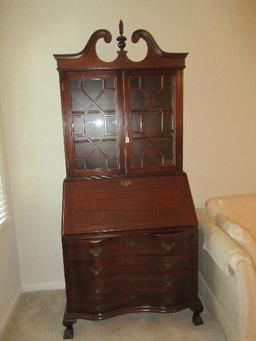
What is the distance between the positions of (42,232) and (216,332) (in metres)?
1.68

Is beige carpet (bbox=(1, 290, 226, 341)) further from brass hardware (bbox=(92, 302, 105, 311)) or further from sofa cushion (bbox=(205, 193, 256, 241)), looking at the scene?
sofa cushion (bbox=(205, 193, 256, 241))

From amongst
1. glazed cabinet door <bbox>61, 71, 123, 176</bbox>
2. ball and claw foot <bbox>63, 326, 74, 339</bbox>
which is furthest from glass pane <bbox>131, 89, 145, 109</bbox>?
ball and claw foot <bbox>63, 326, 74, 339</bbox>

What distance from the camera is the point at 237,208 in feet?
7.36

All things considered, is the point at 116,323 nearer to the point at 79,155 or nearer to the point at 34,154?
the point at 79,155

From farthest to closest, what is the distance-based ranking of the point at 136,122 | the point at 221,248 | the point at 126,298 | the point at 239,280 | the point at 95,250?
the point at 136,122 → the point at 126,298 → the point at 95,250 → the point at 221,248 → the point at 239,280

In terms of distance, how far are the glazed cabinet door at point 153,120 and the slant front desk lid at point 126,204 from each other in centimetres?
12

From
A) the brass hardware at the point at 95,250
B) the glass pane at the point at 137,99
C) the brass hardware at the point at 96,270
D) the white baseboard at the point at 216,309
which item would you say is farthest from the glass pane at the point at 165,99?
the white baseboard at the point at 216,309

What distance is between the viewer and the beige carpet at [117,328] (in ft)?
6.26

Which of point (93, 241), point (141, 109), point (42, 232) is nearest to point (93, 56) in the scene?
point (141, 109)

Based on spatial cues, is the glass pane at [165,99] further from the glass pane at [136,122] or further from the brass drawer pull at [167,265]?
the brass drawer pull at [167,265]

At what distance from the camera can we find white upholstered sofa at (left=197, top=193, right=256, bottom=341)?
1565 millimetres

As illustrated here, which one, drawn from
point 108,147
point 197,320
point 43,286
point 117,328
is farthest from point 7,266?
point 197,320

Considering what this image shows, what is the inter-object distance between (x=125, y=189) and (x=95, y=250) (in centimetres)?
50

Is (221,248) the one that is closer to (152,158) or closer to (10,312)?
(152,158)
